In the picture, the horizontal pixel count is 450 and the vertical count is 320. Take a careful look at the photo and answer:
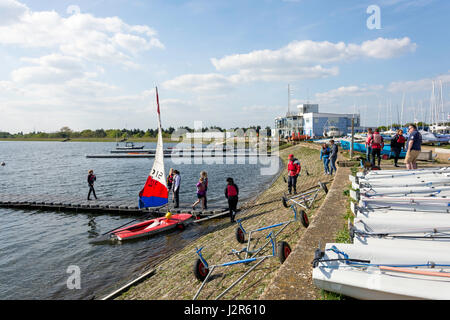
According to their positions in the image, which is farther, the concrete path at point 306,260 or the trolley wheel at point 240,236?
the trolley wheel at point 240,236

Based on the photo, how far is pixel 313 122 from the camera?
2911 inches

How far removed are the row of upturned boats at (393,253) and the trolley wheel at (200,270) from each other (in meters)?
4.05

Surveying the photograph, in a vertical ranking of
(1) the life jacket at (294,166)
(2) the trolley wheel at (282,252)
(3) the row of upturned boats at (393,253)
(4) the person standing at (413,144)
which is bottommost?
(2) the trolley wheel at (282,252)

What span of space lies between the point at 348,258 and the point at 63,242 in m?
15.8

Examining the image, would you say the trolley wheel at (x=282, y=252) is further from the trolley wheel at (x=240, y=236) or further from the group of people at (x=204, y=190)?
the group of people at (x=204, y=190)

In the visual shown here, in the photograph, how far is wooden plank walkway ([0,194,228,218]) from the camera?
58.8ft

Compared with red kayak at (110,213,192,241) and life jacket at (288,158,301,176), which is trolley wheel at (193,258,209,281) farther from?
life jacket at (288,158,301,176)

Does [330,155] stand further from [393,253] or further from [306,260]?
[393,253]

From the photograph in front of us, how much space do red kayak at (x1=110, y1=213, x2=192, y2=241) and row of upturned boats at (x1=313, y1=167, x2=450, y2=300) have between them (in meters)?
10.5

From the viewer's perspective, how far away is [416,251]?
466 cm

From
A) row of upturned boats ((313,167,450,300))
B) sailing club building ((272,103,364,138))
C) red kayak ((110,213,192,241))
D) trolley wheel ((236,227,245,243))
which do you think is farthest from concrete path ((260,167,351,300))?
sailing club building ((272,103,364,138))

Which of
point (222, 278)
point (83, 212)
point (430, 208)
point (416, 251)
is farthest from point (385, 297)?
point (83, 212)

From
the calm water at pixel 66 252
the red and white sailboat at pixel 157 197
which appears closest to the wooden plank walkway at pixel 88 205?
the calm water at pixel 66 252

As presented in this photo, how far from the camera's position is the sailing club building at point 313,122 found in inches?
2916
